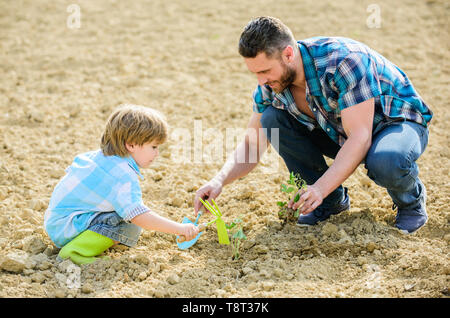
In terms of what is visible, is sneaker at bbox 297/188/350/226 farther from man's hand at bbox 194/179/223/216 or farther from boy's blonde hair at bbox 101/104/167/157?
boy's blonde hair at bbox 101/104/167/157

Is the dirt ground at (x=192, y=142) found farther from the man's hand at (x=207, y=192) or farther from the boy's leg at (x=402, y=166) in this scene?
the man's hand at (x=207, y=192)

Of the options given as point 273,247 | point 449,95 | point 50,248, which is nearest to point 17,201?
point 50,248

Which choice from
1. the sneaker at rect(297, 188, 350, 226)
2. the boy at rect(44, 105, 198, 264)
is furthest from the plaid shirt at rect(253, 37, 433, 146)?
the boy at rect(44, 105, 198, 264)

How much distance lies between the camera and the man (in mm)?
2600

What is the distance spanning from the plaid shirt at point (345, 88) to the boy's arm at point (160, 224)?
97 cm

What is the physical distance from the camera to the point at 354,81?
2.59 meters

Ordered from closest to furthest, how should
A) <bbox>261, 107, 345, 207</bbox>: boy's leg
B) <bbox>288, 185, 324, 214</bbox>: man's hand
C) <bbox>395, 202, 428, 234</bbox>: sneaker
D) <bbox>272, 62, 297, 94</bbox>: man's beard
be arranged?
1. <bbox>288, 185, 324, 214</bbox>: man's hand
2. <bbox>272, 62, 297, 94</bbox>: man's beard
3. <bbox>395, 202, 428, 234</bbox>: sneaker
4. <bbox>261, 107, 345, 207</bbox>: boy's leg

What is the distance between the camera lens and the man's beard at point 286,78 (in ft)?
8.86

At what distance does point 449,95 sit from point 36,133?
389 centimetres

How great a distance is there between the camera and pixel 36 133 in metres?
4.16

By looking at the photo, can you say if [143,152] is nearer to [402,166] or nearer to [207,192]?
[207,192]

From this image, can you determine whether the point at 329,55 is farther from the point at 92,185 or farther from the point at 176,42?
the point at 176,42

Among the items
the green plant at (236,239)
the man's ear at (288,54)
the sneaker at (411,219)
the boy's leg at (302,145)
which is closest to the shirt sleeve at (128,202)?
the green plant at (236,239)

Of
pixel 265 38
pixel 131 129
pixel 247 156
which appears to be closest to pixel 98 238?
pixel 131 129
